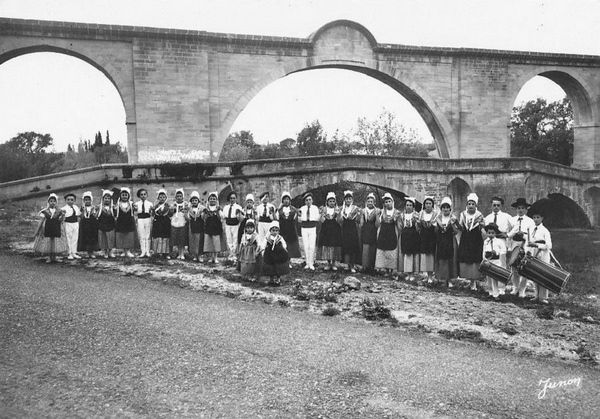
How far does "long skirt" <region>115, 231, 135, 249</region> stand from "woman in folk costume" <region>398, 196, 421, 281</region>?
597 centimetres

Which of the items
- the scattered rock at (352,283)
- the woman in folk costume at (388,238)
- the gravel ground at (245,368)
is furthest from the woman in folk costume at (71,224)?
the woman in folk costume at (388,238)

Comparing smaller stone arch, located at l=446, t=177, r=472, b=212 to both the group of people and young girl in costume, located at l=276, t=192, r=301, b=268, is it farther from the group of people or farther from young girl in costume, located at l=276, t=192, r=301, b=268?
young girl in costume, located at l=276, t=192, r=301, b=268

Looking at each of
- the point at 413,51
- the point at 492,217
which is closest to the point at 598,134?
the point at 413,51

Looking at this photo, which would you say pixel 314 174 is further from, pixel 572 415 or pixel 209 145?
pixel 572 415

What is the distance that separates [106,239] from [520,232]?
8556 millimetres

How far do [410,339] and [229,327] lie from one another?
2.25 meters

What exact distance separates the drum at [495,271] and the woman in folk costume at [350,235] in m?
2.83

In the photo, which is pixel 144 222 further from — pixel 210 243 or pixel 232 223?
pixel 232 223

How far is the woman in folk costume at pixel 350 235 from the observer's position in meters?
11.0

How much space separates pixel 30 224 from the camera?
14562 millimetres

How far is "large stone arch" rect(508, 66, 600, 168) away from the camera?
2442 centimetres

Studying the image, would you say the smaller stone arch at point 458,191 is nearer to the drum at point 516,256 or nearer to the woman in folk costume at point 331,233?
the woman in folk costume at point 331,233

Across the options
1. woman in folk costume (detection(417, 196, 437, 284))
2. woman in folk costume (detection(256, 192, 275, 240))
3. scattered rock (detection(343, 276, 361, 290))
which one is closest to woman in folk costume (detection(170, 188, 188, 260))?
woman in folk costume (detection(256, 192, 275, 240))

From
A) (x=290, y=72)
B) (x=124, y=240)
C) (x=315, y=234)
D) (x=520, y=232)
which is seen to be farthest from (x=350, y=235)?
(x=290, y=72)
